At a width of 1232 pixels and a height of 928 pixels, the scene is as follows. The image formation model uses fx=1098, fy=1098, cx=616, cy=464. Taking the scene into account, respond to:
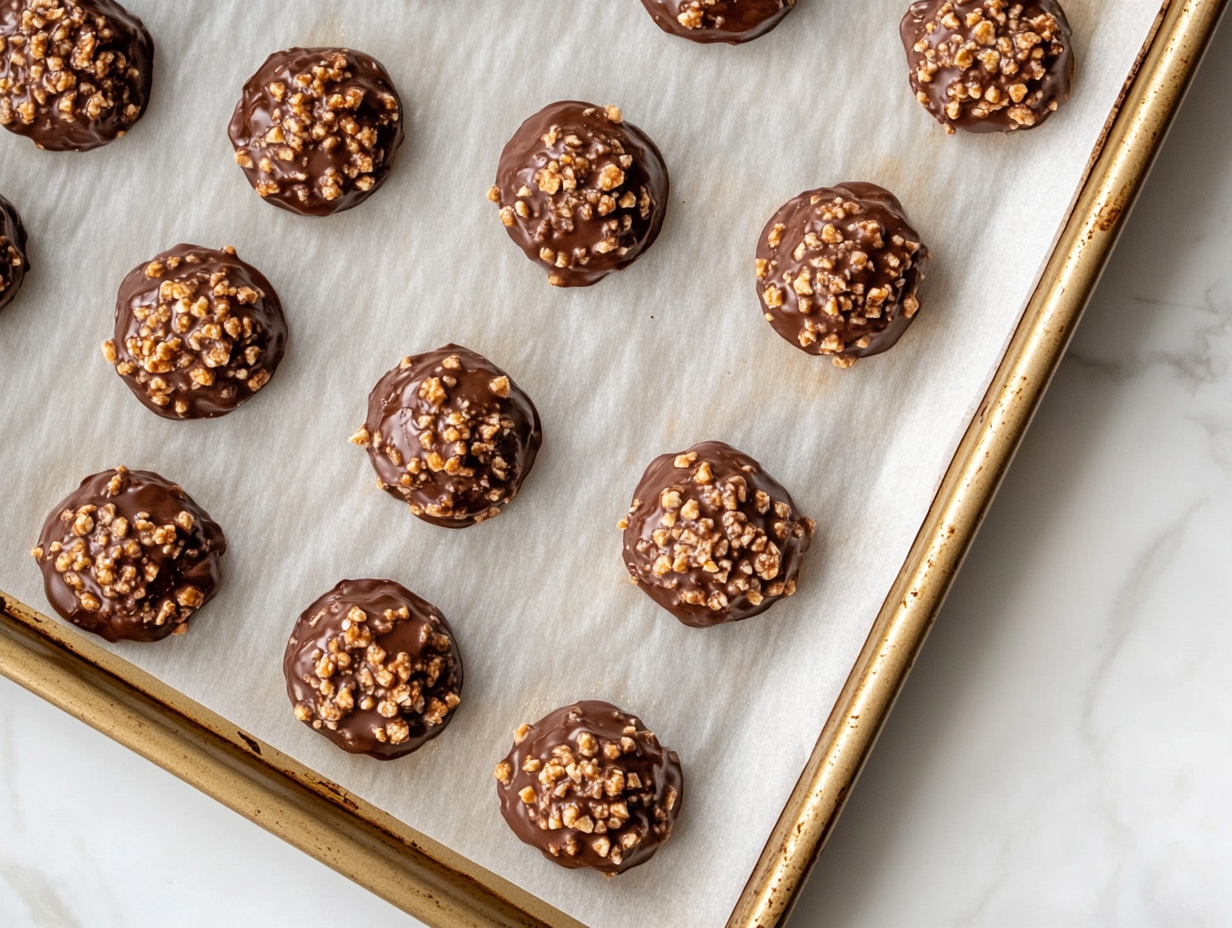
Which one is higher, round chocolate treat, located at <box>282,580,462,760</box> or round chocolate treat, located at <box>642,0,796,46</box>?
round chocolate treat, located at <box>642,0,796,46</box>

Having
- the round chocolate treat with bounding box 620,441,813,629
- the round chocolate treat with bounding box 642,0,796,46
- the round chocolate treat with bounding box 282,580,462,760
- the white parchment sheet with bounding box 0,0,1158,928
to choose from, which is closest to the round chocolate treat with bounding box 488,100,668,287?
the white parchment sheet with bounding box 0,0,1158,928

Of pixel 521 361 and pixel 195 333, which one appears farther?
pixel 521 361

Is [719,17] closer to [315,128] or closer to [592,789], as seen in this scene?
[315,128]

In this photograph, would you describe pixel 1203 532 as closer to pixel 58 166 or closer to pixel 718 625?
pixel 718 625

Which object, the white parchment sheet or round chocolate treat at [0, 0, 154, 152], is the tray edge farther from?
round chocolate treat at [0, 0, 154, 152]

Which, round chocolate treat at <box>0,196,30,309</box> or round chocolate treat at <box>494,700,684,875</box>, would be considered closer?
round chocolate treat at <box>494,700,684,875</box>

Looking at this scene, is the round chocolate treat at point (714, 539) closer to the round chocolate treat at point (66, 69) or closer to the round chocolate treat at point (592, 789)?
the round chocolate treat at point (592, 789)

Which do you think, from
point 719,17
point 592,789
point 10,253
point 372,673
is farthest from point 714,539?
point 10,253
